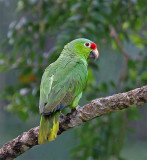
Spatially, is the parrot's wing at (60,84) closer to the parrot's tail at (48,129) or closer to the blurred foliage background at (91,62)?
the parrot's tail at (48,129)

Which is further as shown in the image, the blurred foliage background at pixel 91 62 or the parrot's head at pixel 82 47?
the blurred foliage background at pixel 91 62

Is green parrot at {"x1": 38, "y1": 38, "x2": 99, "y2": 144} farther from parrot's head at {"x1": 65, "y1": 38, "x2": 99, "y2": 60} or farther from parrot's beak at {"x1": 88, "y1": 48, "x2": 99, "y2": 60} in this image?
parrot's beak at {"x1": 88, "y1": 48, "x2": 99, "y2": 60}

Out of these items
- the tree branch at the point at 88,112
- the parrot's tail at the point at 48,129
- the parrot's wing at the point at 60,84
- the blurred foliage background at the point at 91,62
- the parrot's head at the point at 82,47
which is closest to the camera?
the tree branch at the point at 88,112

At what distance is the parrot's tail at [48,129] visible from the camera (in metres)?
2.00

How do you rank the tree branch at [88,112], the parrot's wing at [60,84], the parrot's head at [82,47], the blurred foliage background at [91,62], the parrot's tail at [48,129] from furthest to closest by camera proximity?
the blurred foliage background at [91,62]
the parrot's head at [82,47]
the parrot's wing at [60,84]
the parrot's tail at [48,129]
the tree branch at [88,112]

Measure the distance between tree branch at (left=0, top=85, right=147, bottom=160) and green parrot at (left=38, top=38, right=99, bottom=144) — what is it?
0.27 feet

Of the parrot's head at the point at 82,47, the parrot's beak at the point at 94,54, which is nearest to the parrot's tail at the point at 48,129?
the parrot's head at the point at 82,47

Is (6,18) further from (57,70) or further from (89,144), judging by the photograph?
(57,70)

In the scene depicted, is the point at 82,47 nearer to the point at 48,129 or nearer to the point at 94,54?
the point at 94,54

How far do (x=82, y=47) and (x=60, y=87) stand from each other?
2.04 ft

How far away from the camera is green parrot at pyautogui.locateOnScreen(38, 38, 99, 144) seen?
6.70ft

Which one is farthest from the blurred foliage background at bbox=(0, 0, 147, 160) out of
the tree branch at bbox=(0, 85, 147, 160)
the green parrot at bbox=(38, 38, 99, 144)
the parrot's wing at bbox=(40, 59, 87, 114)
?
the tree branch at bbox=(0, 85, 147, 160)

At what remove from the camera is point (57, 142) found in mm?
6078

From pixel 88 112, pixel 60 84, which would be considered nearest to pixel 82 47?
pixel 60 84
